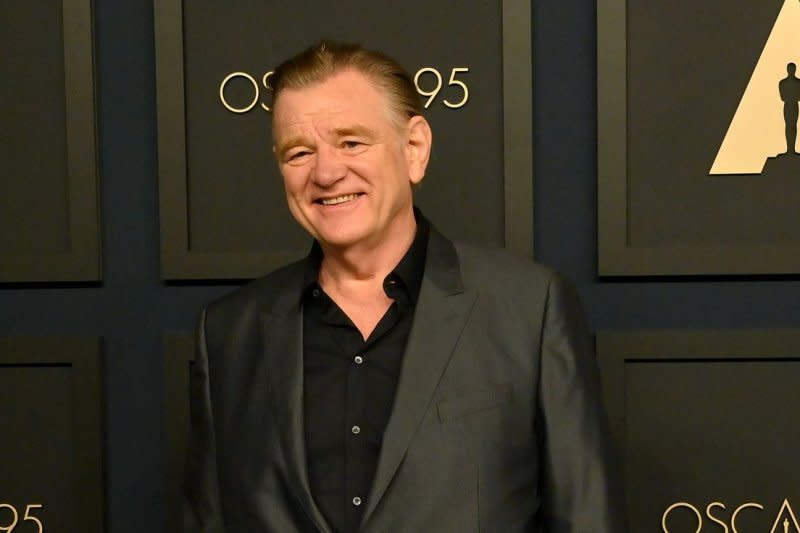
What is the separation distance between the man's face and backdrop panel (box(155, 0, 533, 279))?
1.59 feet

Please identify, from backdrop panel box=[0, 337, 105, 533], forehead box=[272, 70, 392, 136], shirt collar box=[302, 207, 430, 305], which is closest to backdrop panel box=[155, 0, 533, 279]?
backdrop panel box=[0, 337, 105, 533]

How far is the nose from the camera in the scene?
1.30 m

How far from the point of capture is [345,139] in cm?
132

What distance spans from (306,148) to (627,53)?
0.69m

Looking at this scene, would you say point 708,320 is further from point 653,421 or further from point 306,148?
point 306,148

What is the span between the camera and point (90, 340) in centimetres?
191

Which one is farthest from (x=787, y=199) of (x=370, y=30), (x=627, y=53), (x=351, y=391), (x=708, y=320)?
Result: (x=351, y=391)

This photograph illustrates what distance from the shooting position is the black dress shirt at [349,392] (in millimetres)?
1298

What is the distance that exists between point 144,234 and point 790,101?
1.10m

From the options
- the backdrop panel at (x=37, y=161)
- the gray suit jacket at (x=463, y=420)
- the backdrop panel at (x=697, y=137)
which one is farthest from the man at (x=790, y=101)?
the backdrop panel at (x=37, y=161)

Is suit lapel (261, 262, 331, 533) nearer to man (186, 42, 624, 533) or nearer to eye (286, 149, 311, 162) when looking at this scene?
man (186, 42, 624, 533)

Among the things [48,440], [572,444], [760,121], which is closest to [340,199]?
[572,444]

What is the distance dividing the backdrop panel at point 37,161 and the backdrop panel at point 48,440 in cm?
14

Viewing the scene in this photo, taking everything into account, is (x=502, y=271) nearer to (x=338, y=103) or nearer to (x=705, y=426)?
(x=338, y=103)
